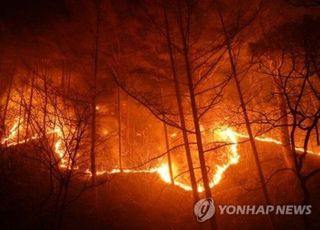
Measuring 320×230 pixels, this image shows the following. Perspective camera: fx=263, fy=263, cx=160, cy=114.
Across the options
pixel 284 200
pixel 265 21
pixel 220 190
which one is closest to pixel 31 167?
pixel 220 190

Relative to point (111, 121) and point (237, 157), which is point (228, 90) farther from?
point (111, 121)

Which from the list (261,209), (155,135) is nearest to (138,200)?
(261,209)

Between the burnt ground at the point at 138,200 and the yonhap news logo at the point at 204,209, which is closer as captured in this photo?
the yonhap news logo at the point at 204,209

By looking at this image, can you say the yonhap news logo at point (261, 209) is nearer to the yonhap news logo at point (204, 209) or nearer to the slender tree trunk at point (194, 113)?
the yonhap news logo at point (204, 209)

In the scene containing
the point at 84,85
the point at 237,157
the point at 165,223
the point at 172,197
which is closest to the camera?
the point at 165,223

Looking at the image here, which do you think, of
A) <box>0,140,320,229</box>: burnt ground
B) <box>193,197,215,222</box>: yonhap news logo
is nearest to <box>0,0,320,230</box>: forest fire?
<box>0,140,320,229</box>: burnt ground

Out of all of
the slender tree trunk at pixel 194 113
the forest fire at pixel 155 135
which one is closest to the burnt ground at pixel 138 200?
the forest fire at pixel 155 135

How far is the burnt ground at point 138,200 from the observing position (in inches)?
425

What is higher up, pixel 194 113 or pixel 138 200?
pixel 194 113

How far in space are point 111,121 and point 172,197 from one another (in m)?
9.78

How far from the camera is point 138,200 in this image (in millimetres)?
12789

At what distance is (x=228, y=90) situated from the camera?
1938 centimetres

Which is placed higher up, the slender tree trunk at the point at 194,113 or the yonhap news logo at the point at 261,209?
the slender tree trunk at the point at 194,113

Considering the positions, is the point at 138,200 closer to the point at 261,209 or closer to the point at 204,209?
the point at 261,209
